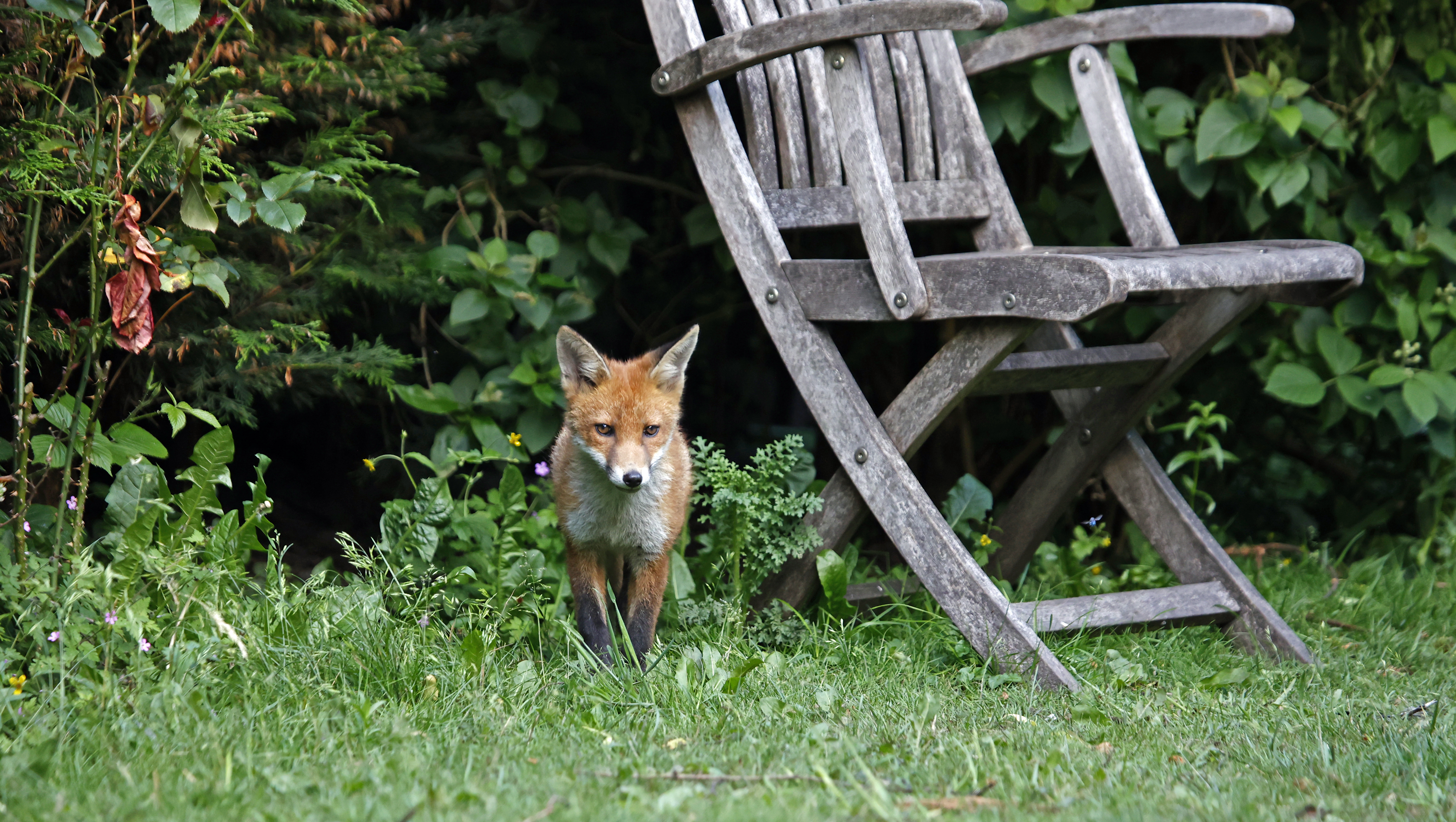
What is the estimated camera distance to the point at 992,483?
16.8 feet

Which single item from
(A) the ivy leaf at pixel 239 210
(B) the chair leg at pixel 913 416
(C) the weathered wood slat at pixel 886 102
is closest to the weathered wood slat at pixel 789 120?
(C) the weathered wood slat at pixel 886 102

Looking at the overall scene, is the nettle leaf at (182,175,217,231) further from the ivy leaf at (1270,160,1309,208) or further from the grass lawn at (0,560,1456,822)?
the ivy leaf at (1270,160,1309,208)

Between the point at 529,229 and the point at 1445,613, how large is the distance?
3791 millimetres

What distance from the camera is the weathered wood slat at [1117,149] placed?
3518 millimetres

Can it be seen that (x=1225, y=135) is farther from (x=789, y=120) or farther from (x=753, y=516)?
(x=753, y=516)

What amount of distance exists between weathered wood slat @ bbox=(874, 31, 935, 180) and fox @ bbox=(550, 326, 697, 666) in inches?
40.5

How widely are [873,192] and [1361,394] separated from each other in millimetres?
2363

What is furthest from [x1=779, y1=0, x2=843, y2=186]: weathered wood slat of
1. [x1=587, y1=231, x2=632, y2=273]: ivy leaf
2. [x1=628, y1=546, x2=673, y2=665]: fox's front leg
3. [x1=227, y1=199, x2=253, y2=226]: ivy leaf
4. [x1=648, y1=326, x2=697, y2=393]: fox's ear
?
[x1=227, y1=199, x2=253, y2=226]: ivy leaf

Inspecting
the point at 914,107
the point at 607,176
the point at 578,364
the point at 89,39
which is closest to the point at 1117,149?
the point at 914,107

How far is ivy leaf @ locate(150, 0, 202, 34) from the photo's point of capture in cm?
248

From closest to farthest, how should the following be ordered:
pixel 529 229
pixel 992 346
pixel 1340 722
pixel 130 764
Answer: pixel 130 764
pixel 1340 722
pixel 992 346
pixel 529 229

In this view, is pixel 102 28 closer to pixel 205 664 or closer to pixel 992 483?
pixel 205 664

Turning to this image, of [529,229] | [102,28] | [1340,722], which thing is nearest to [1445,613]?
[1340,722]

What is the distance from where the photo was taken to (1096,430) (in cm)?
362
